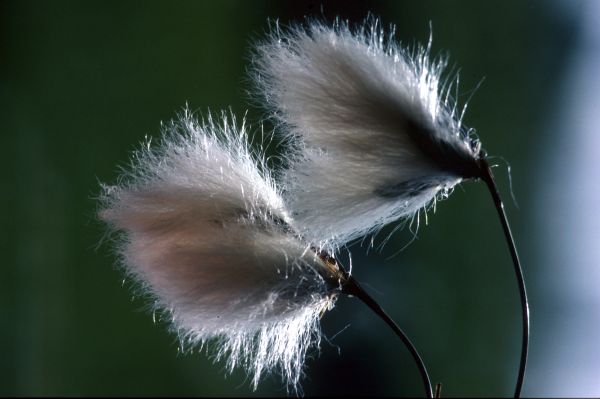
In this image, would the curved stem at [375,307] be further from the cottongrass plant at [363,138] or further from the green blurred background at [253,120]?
the green blurred background at [253,120]

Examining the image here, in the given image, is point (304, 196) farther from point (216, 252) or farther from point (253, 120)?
point (253, 120)

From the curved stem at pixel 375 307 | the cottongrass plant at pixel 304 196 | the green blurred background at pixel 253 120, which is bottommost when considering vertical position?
the curved stem at pixel 375 307

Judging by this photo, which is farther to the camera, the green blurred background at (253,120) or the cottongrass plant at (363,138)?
the green blurred background at (253,120)

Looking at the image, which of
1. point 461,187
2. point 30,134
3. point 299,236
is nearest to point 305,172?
point 299,236

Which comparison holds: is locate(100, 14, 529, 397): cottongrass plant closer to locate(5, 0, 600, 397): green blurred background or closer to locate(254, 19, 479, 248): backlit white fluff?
locate(254, 19, 479, 248): backlit white fluff

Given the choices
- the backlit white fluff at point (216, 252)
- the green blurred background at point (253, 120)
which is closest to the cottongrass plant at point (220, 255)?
the backlit white fluff at point (216, 252)

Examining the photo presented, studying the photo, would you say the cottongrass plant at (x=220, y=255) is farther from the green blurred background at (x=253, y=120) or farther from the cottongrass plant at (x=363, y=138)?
the green blurred background at (x=253, y=120)

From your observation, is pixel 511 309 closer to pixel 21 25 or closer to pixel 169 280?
pixel 169 280

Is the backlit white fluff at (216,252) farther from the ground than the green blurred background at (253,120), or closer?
closer
